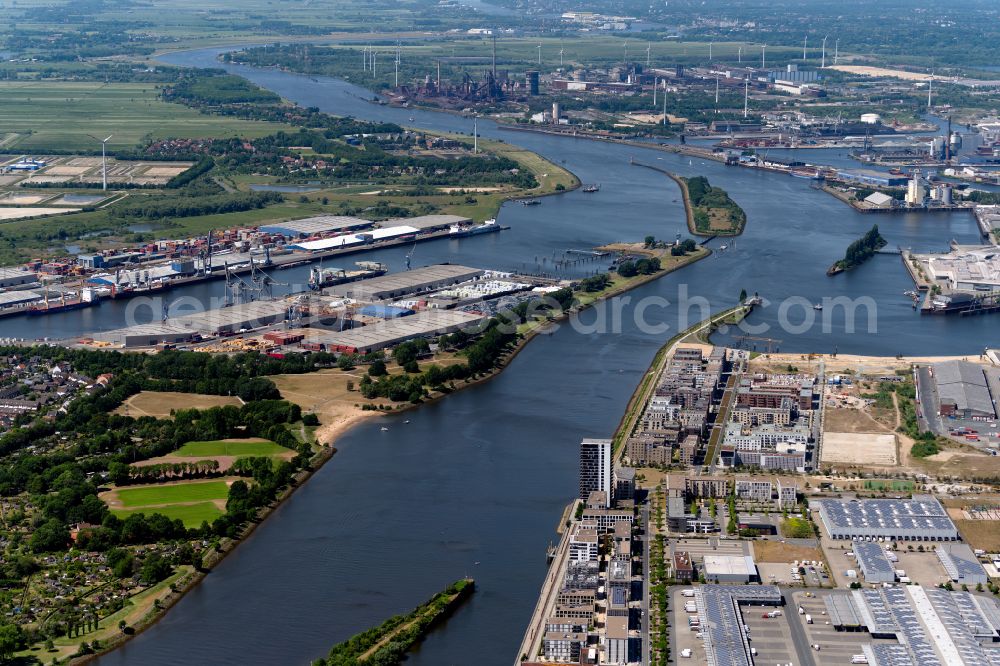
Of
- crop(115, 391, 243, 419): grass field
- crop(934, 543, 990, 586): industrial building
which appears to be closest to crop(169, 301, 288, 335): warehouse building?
crop(115, 391, 243, 419): grass field

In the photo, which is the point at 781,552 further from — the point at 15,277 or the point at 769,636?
the point at 15,277

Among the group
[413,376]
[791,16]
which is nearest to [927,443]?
[413,376]

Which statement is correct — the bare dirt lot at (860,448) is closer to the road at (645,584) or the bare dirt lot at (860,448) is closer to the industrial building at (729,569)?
the road at (645,584)

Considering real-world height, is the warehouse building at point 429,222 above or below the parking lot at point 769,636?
above

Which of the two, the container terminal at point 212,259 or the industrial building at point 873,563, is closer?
the industrial building at point 873,563

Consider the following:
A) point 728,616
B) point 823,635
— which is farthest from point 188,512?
point 823,635

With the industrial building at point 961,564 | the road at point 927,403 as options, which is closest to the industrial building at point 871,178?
the road at point 927,403
